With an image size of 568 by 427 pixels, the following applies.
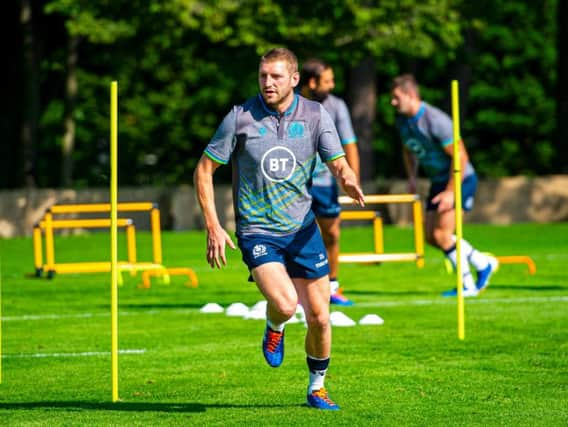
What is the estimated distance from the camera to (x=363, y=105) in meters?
35.4

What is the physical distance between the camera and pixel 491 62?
49594 millimetres

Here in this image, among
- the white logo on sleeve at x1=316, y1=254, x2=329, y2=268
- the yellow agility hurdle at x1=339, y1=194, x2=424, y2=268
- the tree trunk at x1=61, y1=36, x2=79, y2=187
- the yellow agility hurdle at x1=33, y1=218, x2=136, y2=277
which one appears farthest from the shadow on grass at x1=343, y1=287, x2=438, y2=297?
the tree trunk at x1=61, y1=36, x2=79, y2=187

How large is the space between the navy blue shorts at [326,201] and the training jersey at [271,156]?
5.34 m

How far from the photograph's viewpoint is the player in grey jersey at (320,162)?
508 inches

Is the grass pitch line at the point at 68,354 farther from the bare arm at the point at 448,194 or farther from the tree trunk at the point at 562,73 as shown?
the tree trunk at the point at 562,73

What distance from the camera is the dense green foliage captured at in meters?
32.3

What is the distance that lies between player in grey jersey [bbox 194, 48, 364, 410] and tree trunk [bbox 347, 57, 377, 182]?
1063 inches

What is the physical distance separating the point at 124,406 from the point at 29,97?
27236 millimetres

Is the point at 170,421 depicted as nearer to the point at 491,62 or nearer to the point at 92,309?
the point at 92,309

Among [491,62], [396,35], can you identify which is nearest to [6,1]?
[396,35]

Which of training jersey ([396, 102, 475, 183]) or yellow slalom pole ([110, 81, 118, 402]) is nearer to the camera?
yellow slalom pole ([110, 81, 118, 402])

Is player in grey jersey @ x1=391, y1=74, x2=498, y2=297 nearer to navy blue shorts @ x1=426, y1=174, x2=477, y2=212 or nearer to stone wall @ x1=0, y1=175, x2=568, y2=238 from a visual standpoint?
navy blue shorts @ x1=426, y1=174, x2=477, y2=212

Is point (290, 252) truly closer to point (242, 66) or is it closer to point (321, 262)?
point (321, 262)

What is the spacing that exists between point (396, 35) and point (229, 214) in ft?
18.5
